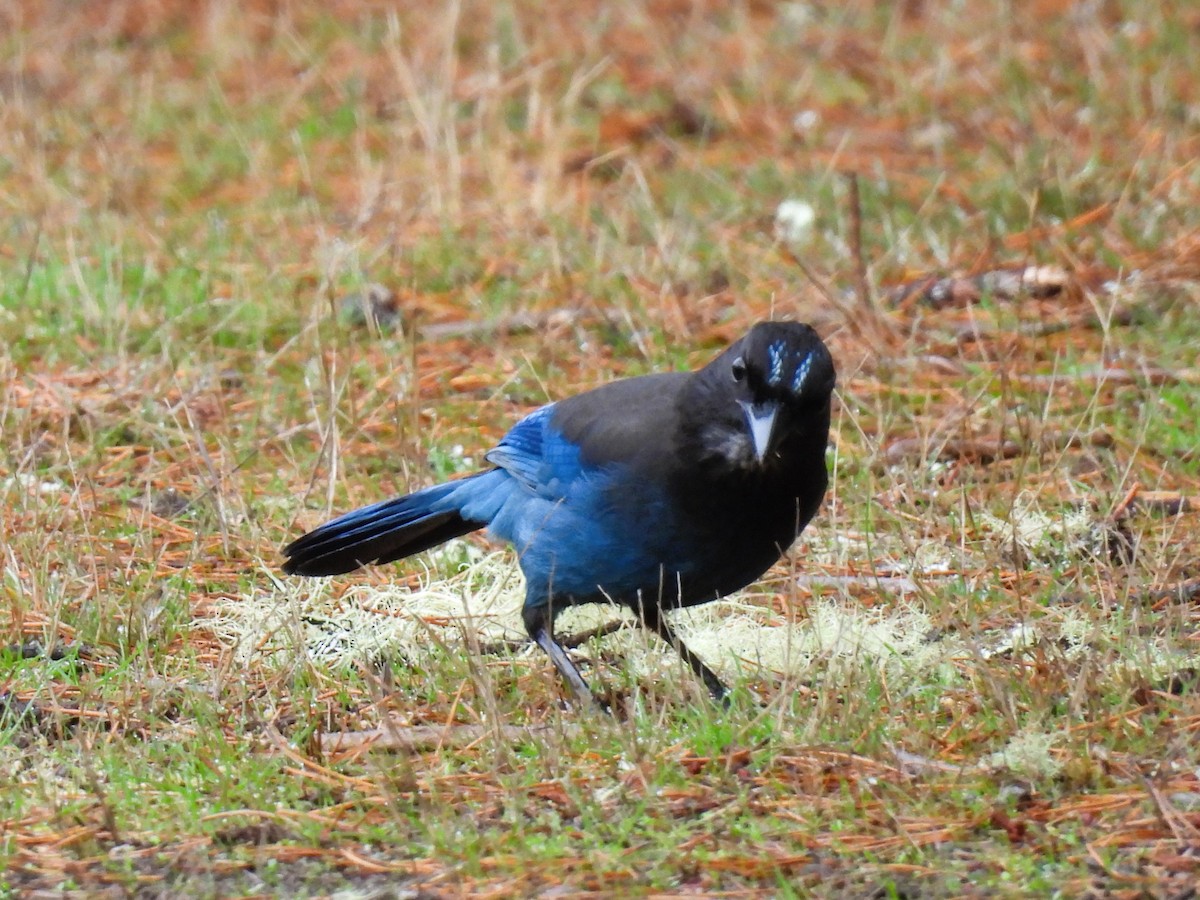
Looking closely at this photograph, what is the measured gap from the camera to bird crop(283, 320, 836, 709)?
413cm

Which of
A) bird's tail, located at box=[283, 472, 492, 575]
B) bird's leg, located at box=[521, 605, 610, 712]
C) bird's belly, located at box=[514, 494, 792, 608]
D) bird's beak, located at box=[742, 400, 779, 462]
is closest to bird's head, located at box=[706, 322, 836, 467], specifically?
bird's beak, located at box=[742, 400, 779, 462]

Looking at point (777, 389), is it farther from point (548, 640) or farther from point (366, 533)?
point (366, 533)

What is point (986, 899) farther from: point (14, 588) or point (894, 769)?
point (14, 588)

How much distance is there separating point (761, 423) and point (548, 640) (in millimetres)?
834

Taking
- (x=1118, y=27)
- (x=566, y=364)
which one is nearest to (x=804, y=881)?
(x=566, y=364)

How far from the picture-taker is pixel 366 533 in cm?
487

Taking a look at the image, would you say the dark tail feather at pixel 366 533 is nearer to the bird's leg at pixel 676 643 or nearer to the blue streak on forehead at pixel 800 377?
the bird's leg at pixel 676 643

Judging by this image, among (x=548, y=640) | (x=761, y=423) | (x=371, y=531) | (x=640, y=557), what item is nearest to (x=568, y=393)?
(x=371, y=531)

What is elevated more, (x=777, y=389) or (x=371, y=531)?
(x=777, y=389)

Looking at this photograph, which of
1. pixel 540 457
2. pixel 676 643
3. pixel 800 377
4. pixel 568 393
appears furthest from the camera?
pixel 568 393

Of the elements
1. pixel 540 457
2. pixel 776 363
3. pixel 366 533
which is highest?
pixel 776 363

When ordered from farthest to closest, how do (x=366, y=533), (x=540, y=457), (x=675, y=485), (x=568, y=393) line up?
(x=568, y=393) → (x=366, y=533) → (x=540, y=457) → (x=675, y=485)

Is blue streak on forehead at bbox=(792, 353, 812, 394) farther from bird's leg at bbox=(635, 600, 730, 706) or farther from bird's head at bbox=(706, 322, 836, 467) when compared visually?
bird's leg at bbox=(635, 600, 730, 706)

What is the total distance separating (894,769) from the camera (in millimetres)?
3662
